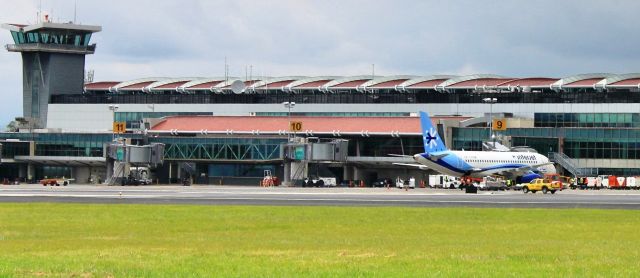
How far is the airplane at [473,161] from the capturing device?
134 metres

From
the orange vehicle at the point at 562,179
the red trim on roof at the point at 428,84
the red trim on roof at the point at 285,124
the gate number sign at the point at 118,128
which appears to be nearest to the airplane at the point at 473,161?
the orange vehicle at the point at 562,179

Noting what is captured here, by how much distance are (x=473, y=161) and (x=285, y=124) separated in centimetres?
4295

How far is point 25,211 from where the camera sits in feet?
233

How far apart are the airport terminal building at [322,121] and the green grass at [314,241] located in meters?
86.8

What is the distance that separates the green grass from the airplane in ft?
195

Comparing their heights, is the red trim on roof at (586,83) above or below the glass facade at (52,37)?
below

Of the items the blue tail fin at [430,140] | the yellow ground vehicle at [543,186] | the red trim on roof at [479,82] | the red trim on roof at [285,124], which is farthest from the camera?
the red trim on roof at [479,82]

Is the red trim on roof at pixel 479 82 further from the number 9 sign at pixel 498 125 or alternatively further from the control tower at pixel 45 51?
the control tower at pixel 45 51

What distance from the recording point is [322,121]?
562ft

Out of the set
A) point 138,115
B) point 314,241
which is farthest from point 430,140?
point 314,241

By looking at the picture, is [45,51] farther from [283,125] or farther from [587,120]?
[587,120]

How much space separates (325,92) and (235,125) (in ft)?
64.9

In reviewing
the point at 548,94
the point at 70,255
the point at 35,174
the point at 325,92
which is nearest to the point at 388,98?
the point at 325,92

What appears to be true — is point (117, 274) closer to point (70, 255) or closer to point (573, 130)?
point (70, 255)
